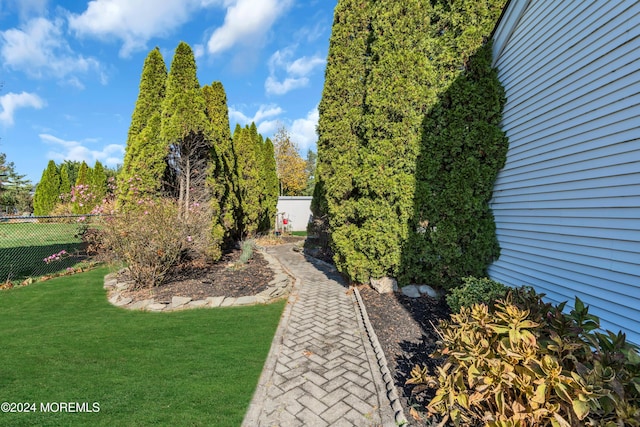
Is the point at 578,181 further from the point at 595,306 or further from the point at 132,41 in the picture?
the point at 132,41

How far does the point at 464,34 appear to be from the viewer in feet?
15.8

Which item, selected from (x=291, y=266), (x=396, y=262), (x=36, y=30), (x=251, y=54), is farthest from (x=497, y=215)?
(x=251, y=54)

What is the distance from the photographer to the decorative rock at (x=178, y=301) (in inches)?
192

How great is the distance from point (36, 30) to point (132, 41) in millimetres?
2133

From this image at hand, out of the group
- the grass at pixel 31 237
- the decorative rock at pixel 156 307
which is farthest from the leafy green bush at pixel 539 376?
the grass at pixel 31 237

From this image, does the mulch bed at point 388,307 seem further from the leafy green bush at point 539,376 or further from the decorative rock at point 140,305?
the leafy green bush at point 539,376

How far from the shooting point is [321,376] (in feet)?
9.41

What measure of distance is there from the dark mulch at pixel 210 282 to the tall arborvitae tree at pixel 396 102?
2.16 m

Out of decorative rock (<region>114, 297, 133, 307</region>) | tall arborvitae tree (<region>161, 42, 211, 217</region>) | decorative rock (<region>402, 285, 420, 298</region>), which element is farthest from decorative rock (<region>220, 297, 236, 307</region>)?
decorative rock (<region>402, 285, 420, 298</region>)

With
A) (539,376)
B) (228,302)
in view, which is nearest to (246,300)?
(228,302)

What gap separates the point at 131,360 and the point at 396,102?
5.67 metres

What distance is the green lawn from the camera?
700 centimetres

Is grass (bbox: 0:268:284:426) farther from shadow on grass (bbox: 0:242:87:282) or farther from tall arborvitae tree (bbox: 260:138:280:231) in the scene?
tall arborvitae tree (bbox: 260:138:280:231)

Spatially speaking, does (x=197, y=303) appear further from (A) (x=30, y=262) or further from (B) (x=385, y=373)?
(A) (x=30, y=262)
